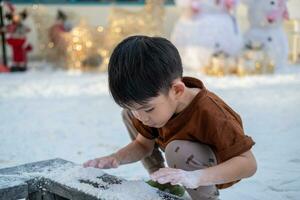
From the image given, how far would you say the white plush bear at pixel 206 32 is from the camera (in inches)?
165

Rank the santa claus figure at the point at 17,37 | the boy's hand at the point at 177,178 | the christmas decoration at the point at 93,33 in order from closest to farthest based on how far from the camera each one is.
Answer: the boy's hand at the point at 177,178, the christmas decoration at the point at 93,33, the santa claus figure at the point at 17,37

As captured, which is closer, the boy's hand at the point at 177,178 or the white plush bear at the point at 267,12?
the boy's hand at the point at 177,178

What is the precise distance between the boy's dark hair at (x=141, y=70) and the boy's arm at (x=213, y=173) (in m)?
0.15

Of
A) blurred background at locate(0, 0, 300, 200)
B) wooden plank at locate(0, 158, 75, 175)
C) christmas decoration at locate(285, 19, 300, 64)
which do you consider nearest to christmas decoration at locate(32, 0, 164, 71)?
blurred background at locate(0, 0, 300, 200)

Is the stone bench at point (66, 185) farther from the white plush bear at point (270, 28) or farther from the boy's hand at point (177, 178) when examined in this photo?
the white plush bear at point (270, 28)

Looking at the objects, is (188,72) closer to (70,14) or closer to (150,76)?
(70,14)

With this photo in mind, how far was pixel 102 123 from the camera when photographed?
2.40 m

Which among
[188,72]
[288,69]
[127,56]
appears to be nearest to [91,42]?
[188,72]

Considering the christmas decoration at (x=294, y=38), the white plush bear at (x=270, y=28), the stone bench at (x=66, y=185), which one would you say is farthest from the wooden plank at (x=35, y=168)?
the christmas decoration at (x=294, y=38)

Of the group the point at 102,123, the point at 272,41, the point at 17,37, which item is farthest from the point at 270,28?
the point at 102,123

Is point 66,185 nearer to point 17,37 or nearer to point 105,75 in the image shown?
point 105,75

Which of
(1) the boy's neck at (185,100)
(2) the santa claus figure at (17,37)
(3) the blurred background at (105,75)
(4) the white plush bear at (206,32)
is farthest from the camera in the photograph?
(2) the santa claus figure at (17,37)

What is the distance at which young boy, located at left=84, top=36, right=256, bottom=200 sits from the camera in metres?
0.91

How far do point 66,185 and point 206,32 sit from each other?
3.40 m
